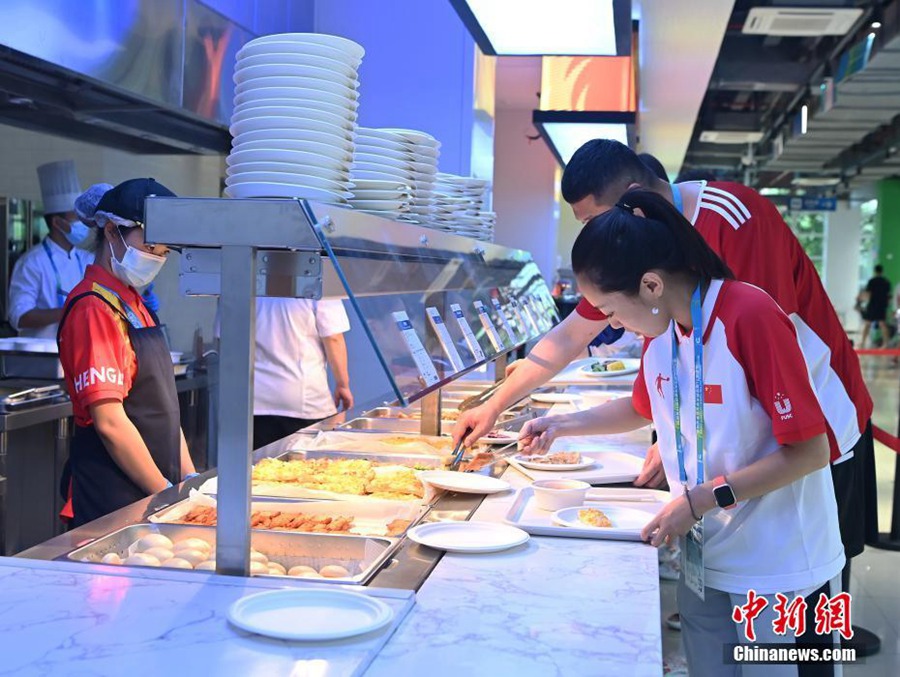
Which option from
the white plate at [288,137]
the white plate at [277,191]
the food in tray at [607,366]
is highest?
the white plate at [288,137]

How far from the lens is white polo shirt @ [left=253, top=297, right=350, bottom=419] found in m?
4.51

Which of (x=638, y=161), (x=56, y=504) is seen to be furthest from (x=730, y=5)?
(x=56, y=504)

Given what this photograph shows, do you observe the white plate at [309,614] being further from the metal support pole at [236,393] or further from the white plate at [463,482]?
the white plate at [463,482]

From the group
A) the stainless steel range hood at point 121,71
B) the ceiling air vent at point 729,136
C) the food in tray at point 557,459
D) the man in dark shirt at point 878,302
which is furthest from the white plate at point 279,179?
the man in dark shirt at point 878,302

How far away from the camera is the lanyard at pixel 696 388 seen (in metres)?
1.93

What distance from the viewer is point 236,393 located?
5.52 ft

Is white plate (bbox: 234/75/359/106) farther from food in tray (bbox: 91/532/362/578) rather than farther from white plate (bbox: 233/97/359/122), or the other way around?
food in tray (bbox: 91/532/362/578)

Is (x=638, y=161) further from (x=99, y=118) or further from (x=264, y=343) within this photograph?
(x=99, y=118)

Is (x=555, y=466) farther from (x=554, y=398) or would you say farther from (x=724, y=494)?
(x=554, y=398)

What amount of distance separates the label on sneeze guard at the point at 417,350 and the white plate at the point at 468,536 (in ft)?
1.01

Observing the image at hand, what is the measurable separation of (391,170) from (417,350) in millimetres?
524

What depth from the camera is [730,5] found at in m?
6.08

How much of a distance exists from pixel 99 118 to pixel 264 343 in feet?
4.36

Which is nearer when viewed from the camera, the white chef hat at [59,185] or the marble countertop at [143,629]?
the marble countertop at [143,629]
